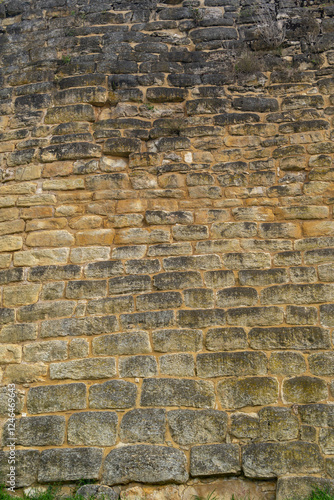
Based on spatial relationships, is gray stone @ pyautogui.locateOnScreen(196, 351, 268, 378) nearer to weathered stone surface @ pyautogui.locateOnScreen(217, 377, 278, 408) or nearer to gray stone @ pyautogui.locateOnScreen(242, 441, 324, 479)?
weathered stone surface @ pyautogui.locateOnScreen(217, 377, 278, 408)

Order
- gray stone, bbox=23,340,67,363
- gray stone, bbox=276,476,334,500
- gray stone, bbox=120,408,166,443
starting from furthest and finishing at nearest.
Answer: gray stone, bbox=23,340,67,363, gray stone, bbox=120,408,166,443, gray stone, bbox=276,476,334,500

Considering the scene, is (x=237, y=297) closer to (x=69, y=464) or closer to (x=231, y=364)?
(x=231, y=364)

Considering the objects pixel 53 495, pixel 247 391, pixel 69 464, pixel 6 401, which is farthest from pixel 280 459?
pixel 6 401

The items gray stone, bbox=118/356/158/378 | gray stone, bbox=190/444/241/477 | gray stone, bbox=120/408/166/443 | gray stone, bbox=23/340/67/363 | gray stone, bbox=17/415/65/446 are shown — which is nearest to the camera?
gray stone, bbox=190/444/241/477

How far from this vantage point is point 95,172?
454 cm

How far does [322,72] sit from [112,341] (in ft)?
9.85

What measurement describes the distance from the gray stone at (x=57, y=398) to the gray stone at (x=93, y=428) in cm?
9

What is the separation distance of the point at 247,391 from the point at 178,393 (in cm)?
46

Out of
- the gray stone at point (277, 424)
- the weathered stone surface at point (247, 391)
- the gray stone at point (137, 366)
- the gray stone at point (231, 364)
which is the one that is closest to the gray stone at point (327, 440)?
the gray stone at point (277, 424)

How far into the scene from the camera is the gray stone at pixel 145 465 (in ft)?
11.2

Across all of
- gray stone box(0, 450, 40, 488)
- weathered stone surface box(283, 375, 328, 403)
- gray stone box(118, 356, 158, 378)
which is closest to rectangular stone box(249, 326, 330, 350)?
weathered stone surface box(283, 375, 328, 403)

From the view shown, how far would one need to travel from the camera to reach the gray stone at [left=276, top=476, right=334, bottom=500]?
10.9ft

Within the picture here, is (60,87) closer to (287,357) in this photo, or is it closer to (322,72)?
(322,72)

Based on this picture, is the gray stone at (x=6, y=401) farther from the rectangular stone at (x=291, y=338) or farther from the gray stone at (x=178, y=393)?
the rectangular stone at (x=291, y=338)
